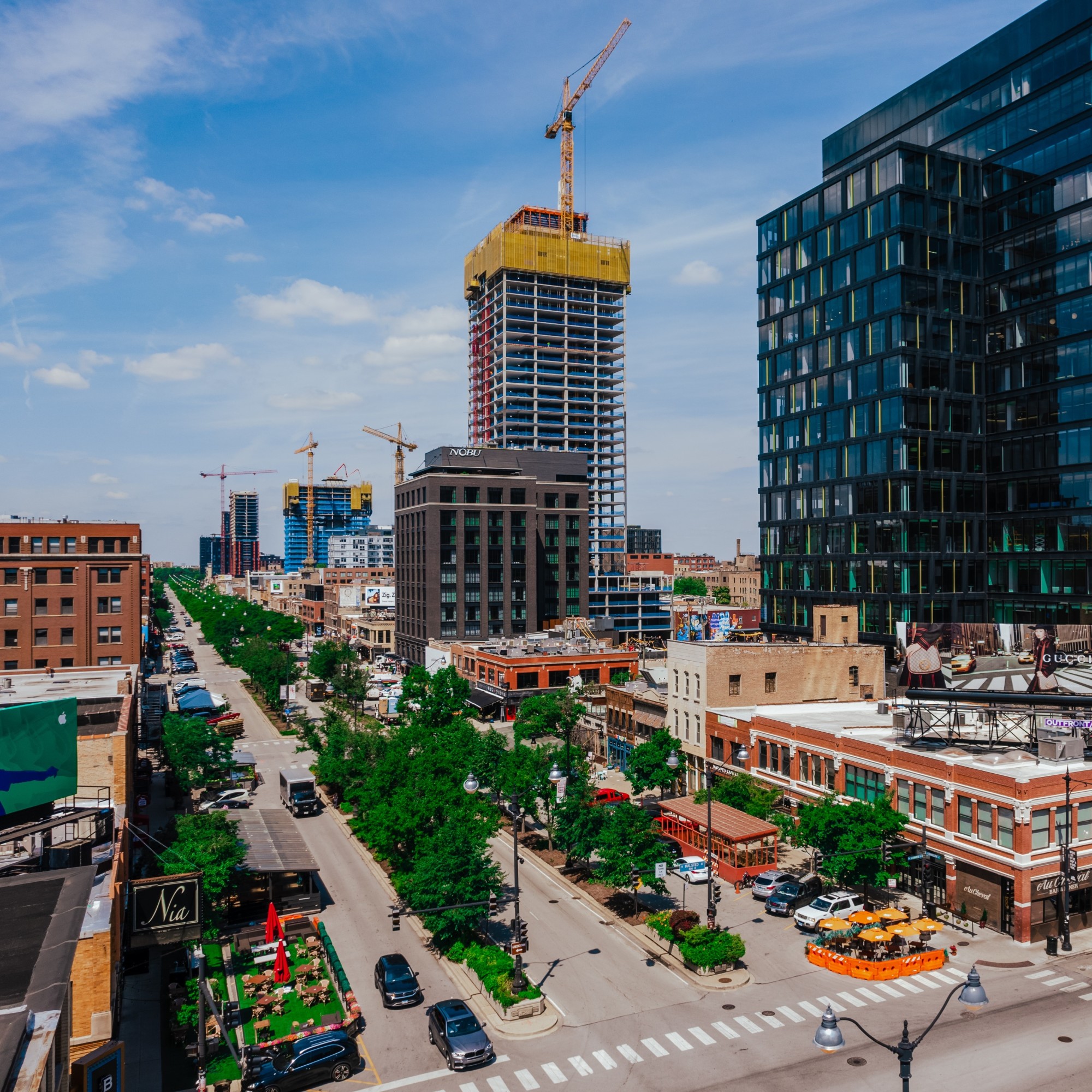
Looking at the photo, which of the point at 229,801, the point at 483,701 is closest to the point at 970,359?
the point at 483,701

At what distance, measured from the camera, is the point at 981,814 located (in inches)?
1756

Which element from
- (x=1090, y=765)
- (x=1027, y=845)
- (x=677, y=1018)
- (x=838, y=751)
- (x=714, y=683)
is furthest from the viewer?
(x=714, y=683)

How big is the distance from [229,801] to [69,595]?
34.1 meters

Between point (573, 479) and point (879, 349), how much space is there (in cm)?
7384

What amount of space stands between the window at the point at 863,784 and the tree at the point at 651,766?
1160cm

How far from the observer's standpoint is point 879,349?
93062 mm

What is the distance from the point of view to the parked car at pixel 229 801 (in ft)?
224

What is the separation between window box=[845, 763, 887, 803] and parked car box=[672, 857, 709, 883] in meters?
10.1

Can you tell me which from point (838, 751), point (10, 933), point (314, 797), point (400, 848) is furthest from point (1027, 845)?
point (314, 797)

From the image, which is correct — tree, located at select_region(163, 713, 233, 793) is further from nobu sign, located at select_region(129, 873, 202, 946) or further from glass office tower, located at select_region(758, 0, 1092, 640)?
glass office tower, located at select_region(758, 0, 1092, 640)

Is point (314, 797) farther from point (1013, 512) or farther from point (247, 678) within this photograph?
point (247, 678)

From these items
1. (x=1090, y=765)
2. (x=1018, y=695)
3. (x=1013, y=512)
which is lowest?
(x=1090, y=765)

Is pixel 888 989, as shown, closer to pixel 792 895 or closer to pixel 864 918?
pixel 864 918

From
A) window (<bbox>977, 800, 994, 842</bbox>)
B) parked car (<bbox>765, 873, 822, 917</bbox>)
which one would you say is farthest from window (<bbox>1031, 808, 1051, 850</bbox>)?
parked car (<bbox>765, 873, 822, 917</bbox>)
